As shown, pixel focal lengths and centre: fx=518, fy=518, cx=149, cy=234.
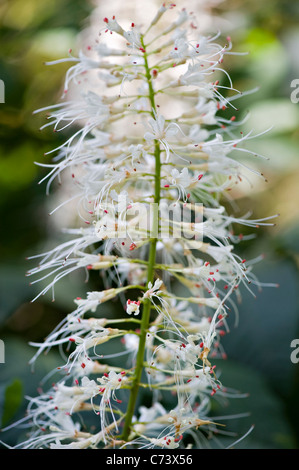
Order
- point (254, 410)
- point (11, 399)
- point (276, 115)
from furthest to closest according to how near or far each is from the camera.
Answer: point (276, 115) → point (254, 410) → point (11, 399)

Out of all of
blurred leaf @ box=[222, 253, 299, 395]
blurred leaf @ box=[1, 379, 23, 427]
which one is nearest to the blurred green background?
blurred leaf @ box=[222, 253, 299, 395]

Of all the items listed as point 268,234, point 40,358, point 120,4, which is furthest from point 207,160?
point 120,4

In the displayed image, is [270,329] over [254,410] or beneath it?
over

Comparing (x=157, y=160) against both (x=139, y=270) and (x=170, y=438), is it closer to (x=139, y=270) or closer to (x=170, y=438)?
(x=139, y=270)

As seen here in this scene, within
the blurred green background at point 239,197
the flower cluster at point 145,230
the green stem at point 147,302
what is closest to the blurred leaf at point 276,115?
the blurred green background at point 239,197

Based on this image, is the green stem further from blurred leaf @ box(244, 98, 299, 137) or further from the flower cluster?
blurred leaf @ box(244, 98, 299, 137)

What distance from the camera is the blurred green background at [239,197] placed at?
1.45 metres

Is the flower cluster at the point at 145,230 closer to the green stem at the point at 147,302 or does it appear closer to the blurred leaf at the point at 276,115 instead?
the green stem at the point at 147,302

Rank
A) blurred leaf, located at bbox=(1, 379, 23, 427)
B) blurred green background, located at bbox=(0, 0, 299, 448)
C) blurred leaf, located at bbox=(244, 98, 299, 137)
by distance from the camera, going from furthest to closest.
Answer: blurred leaf, located at bbox=(244, 98, 299, 137), blurred green background, located at bbox=(0, 0, 299, 448), blurred leaf, located at bbox=(1, 379, 23, 427)

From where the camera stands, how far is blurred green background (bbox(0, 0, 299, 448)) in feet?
4.77

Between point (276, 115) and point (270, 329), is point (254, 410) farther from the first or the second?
point (276, 115)

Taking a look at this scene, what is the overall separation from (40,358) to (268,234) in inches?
37.7

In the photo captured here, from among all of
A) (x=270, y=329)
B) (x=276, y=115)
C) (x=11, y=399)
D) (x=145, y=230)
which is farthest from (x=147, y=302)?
(x=276, y=115)

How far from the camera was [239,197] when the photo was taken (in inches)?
84.3
